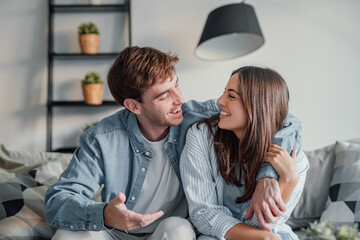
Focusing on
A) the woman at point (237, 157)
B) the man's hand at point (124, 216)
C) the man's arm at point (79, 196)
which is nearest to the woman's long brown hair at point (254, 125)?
the woman at point (237, 157)

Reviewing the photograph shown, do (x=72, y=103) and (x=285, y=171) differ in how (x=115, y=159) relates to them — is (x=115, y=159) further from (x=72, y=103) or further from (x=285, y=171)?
(x=72, y=103)

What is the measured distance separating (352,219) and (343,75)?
1.77 m

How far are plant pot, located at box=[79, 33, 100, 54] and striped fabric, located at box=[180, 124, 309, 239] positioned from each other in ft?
5.86

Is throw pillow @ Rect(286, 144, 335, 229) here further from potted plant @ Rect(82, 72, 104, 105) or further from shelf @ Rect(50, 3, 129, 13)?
shelf @ Rect(50, 3, 129, 13)

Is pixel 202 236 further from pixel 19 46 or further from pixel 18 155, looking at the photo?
pixel 19 46

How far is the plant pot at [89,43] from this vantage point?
9.61ft

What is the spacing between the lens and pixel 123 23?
3.11 metres

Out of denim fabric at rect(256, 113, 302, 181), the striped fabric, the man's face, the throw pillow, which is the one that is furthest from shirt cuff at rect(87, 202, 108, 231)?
the throw pillow

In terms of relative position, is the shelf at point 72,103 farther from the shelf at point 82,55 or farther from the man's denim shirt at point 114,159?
the man's denim shirt at point 114,159

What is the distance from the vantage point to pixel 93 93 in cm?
290

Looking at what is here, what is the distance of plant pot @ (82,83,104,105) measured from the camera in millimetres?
2892

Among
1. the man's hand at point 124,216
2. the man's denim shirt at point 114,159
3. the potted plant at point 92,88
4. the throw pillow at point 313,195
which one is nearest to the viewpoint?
the man's hand at point 124,216

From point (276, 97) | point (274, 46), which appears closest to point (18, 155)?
point (276, 97)

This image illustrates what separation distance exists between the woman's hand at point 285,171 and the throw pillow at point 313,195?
1.69 ft
